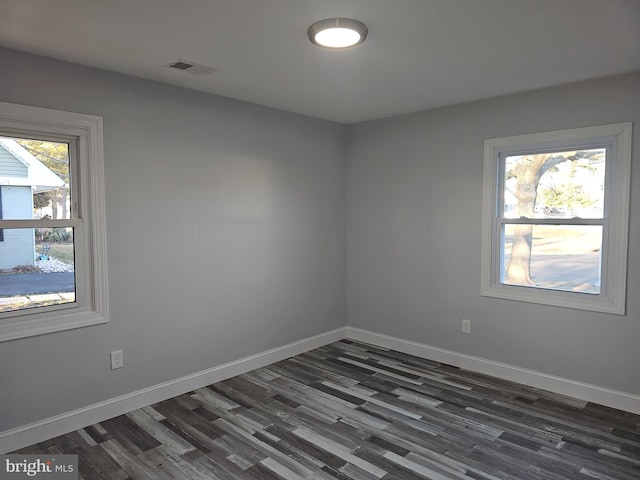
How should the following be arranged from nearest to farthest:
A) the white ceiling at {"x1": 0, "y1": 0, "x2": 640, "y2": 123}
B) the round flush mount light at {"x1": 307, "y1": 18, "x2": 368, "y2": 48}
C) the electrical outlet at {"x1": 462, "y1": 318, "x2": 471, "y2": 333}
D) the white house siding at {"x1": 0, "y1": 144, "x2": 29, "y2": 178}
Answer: the white ceiling at {"x1": 0, "y1": 0, "x2": 640, "y2": 123}, the round flush mount light at {"x1": 307, "y1": 18, "x2": 368, "y2": 48}, the white house siding at {"x1": 0, "y1": 144, "x2": 29, "y2": 178}, the electrical outlet at {"x1": 462, "y1": 318, "x2": 471, "y2": 333}

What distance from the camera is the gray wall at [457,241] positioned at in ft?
10.6

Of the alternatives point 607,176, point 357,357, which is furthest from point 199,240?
point 607,176

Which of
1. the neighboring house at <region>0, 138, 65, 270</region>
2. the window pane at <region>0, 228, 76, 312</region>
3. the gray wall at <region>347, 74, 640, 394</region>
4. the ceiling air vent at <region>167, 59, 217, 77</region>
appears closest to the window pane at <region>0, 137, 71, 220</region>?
the neighboring house at <region>0, 138, 65, 270</region>

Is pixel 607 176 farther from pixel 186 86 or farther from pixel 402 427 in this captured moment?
pixel 186 86

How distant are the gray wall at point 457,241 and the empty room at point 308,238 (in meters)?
0.02

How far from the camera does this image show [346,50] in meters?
2.64

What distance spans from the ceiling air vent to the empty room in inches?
0.8

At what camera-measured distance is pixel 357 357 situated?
4363mm

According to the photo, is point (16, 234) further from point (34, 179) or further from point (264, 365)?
point (264, 365)

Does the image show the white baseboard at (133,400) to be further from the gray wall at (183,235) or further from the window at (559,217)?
the window at (559,217)

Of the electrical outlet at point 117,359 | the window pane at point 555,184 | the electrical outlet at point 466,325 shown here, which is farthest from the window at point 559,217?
the electrical outlet at point 117,359

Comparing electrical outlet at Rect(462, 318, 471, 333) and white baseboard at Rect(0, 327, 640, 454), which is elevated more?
electrical outlet at Rect(462, 318, 471, 333)

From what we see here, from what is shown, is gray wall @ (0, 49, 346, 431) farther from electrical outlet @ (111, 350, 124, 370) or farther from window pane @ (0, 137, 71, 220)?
window pane @ (0, 137, 71, 220)

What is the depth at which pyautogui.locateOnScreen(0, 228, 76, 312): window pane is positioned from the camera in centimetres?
273
